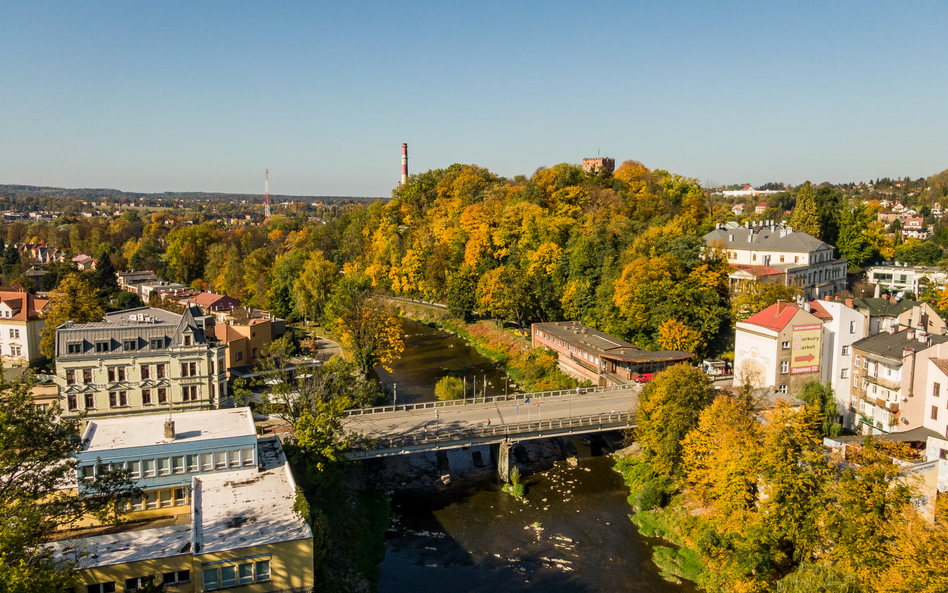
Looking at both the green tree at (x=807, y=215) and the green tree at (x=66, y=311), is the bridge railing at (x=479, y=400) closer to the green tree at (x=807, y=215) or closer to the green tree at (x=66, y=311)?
the green tree at (x=66, y=311)

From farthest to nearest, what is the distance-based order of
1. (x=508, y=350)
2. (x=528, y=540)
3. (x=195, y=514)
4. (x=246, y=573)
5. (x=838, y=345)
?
1. (x=508, y=350)
2. (x=838, y=345)
3. (x=528, y=540)
4. (x=195, y=514)
5. (x=246, y=573)

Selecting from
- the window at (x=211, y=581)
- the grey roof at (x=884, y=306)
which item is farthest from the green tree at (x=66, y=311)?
the grey roof at (x=884, y=306)

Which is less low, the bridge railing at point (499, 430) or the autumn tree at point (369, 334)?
the autumn tree at point (369, 334)

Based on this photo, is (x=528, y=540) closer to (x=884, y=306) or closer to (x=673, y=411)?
(x=673, y=411)

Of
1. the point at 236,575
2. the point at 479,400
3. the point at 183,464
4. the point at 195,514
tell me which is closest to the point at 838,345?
the point at 479,400

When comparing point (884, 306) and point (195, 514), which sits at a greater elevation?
A: point (884, 306)

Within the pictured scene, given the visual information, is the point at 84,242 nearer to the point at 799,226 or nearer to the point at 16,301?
the point at 16,301

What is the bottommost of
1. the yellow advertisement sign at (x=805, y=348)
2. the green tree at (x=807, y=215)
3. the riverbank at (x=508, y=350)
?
the riverbank at (x=508, y=350)
